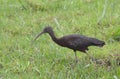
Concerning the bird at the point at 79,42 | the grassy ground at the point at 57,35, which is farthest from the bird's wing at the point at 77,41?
the grassy ground at the point at 57,35

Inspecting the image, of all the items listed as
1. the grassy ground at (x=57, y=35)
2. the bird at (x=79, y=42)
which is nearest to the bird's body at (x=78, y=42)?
the bird at (x=79, y=42)

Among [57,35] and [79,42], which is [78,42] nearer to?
[79,42]

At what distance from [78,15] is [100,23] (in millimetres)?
701

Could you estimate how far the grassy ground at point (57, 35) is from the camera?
721 cm

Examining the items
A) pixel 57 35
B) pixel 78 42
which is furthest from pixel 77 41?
pixel 57 35

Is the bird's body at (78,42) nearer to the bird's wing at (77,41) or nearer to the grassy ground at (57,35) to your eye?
the bird's wing at (77,41)

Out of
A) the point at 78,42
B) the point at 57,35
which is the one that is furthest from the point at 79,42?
the point at 57,35

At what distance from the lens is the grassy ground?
7.21 meters

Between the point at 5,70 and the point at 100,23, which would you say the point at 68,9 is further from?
the point at 5,70

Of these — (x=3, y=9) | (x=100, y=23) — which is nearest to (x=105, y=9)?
(x=100, y=23)

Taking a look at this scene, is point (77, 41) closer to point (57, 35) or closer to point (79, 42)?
point (79, 42)

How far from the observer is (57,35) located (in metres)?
8.78

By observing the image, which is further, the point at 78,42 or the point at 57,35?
the point at 57,35

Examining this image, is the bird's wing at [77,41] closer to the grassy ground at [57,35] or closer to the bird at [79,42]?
the bird at [79,42]
